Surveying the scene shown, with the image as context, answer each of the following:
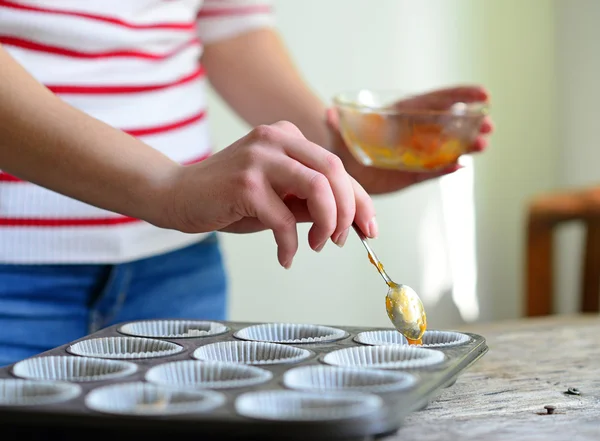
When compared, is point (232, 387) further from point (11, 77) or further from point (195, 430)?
point (11, 77)

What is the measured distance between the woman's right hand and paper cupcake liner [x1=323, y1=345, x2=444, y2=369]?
92 mm

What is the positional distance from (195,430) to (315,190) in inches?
9.2

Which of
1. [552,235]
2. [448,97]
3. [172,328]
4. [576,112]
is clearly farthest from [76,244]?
[576,112]

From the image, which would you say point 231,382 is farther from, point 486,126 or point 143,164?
point 486,126

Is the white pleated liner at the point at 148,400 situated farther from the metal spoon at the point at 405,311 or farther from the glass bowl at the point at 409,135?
the glass bowl at the point at 409,135

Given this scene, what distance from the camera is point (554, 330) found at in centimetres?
107

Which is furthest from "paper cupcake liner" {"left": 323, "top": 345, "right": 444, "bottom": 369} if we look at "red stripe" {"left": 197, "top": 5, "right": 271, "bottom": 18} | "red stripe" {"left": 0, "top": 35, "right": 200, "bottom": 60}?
"red stripe" {"left": 197, "top": 5, "right": 271, "bottom": 18}

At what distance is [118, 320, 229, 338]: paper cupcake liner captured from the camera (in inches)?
31.9

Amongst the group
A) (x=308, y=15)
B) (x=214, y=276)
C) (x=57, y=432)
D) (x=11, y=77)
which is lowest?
(x=57, y=432)

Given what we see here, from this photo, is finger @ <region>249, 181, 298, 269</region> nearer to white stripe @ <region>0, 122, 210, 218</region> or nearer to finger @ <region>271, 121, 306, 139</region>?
finger @ <region>271, 121, 306, 139</region>

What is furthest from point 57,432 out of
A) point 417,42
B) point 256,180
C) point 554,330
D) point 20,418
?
point 417,42

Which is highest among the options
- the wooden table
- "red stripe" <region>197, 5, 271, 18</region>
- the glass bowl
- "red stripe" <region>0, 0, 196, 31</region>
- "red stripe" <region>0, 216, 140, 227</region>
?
"red stripe" <region>197, 5, 271, 18</region>

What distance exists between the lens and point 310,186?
68cm

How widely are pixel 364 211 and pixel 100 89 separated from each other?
38cm
